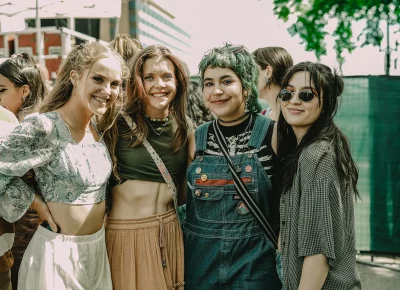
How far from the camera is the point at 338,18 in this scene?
10766mm

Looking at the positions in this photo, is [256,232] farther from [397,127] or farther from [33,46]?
[33,46]

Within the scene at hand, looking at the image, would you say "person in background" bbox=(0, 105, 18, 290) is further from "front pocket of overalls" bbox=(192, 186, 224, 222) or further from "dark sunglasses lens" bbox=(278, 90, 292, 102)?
"dark sunglasses lens" bbox=(278, 90, 292, 102)

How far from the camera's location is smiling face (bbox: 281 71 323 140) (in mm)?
2354

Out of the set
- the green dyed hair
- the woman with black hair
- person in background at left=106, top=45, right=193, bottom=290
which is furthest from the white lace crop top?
the woman with black hair

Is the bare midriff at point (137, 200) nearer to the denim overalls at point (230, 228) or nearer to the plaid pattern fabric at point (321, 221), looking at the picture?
the denim overalls at point (230, 228)

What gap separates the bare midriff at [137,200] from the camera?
9.34 ft

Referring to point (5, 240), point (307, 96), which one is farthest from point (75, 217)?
point (307, 96)

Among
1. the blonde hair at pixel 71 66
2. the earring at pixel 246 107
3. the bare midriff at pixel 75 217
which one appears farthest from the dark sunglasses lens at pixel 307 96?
the bare midriff at pixel 75 217

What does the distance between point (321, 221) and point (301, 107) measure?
57 cm

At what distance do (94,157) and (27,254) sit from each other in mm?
629

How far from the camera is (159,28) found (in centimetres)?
7231

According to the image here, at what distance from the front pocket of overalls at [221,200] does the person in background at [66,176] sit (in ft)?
1.80

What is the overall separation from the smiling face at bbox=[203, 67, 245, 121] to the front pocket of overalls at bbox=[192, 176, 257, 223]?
1.32ft

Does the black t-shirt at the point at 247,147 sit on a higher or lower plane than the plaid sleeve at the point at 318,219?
higher
